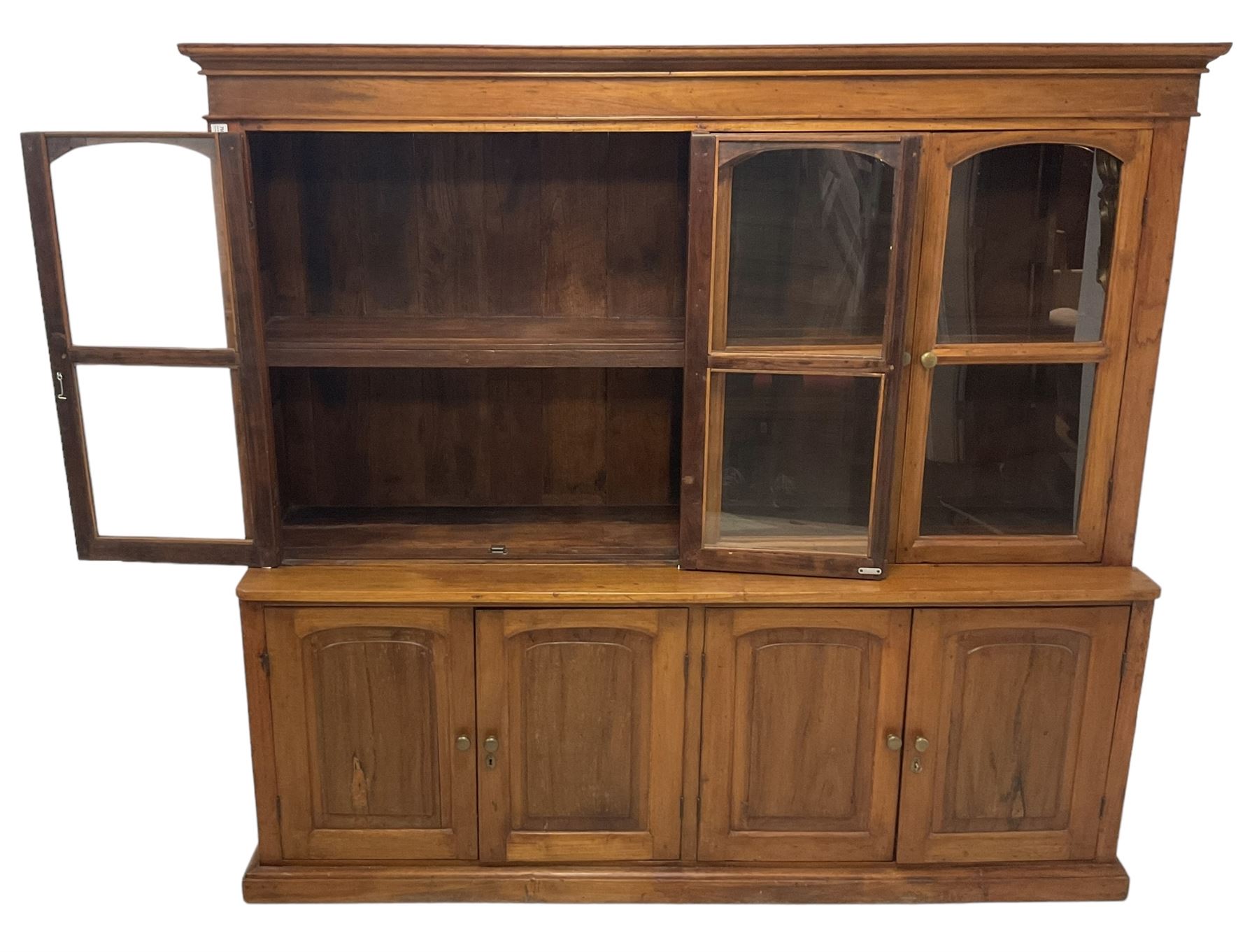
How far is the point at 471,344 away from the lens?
2850 millimetres

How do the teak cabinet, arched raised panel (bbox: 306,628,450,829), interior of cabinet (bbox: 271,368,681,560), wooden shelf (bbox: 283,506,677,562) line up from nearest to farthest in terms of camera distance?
the teak cabinet, arched raised panel (bbox: 306,628,450,829), wooden shelf (bbox: 283,506,677,562), interior of cabinet (bbox: 271,368,681,560)

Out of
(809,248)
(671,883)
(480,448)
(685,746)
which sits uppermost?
(809,248)

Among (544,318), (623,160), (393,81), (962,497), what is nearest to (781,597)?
(962,497)

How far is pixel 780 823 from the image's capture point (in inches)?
117

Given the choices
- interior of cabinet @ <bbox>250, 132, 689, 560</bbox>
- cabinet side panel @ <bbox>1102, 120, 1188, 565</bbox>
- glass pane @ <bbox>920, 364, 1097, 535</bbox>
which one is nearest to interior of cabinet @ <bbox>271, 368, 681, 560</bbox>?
interior of cabinet @ <bbox>250, 132, 689, 560</bbox>

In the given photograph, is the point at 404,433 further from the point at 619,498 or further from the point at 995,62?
the point at 995,62

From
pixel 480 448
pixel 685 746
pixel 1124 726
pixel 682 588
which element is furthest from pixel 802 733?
pixel 480 448

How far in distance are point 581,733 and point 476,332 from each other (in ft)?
3.34

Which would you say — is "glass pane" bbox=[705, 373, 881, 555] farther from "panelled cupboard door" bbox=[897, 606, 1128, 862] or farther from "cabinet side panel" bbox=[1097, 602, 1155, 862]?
"cabinet side panel" bbox=[1097, 602, 1155, 862]

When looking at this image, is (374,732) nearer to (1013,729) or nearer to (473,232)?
(473,232)

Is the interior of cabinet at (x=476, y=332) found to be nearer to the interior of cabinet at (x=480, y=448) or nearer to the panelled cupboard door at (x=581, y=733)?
the interior of cabinet at (x=480, y=448)

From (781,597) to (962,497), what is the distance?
0.53 m

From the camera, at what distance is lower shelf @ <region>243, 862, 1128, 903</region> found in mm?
2969

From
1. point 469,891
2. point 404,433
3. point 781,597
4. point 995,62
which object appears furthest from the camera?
point 404,433
